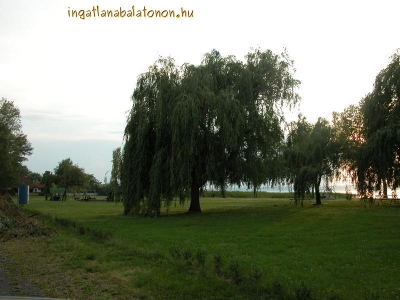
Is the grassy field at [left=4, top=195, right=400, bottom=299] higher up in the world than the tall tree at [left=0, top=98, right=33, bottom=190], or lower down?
lower down

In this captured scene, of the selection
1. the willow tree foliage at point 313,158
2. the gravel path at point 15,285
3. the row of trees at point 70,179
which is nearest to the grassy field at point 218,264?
the gravel path at point 15,285

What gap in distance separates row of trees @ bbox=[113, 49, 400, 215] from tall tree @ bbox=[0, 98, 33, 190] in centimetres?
2972

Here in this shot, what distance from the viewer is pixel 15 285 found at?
22.0ft

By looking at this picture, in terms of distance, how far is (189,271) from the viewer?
7715 mm

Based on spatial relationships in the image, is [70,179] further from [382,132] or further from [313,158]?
[382,132]

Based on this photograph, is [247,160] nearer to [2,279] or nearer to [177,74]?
[177,74]

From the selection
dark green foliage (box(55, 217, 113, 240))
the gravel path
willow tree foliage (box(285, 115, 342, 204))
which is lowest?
dark green foliage (box(55, 217, 113, 240))

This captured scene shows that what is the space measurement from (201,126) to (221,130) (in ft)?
4.18

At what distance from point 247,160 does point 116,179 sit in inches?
397

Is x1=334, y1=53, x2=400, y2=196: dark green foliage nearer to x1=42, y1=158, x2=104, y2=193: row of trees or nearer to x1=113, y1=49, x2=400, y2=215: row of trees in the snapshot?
x1=113, y1=49, x2=400, y2=215: row of trees

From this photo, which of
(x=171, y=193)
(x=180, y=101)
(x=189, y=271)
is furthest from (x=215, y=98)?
(x=189, y=271)

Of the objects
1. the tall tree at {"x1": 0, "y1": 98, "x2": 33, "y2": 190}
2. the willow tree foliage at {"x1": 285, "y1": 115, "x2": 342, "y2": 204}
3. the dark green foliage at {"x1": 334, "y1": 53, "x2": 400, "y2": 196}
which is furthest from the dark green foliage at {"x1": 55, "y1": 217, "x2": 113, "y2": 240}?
the tall tree at {"x1": 0, "y1": 98, "x2": 33, "y2": 190}

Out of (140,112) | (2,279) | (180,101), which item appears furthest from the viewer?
(140,112)

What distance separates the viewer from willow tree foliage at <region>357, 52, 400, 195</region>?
18.2 m
